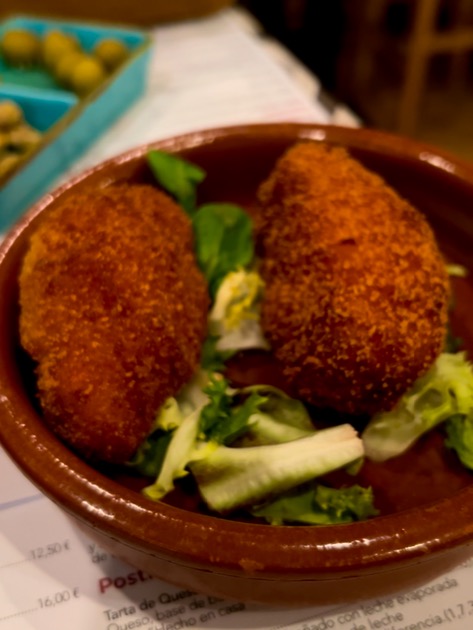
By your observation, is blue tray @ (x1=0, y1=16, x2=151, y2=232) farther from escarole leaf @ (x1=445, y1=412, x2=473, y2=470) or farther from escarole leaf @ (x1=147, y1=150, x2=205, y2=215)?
escarole leaf @ (x1=445, y1=412, x2=473, y2=470)

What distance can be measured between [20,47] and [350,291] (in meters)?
1.09

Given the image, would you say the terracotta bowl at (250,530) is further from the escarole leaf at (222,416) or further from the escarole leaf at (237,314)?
the escarole leaf at (237,314)

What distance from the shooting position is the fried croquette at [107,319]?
0.68 m

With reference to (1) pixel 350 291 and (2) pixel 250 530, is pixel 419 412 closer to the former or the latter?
(1) pixel 350 291

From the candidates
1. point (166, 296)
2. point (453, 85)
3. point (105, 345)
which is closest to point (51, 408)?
point (105, 345)

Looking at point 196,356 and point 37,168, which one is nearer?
point 196,356

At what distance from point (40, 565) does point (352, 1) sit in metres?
2.50

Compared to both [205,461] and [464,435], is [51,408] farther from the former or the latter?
[464,435]

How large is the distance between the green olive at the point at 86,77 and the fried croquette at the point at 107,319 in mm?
590

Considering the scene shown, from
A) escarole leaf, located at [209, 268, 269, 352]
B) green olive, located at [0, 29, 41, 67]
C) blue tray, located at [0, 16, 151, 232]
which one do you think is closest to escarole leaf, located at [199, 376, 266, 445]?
escarole leaf, located at [209, 268, 269, 352]

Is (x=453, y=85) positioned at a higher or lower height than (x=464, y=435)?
lower

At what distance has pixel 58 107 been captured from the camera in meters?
1.27

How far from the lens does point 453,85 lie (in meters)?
2.99

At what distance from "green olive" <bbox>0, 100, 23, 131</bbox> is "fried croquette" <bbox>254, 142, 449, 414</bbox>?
59 centimetres
